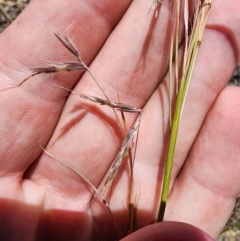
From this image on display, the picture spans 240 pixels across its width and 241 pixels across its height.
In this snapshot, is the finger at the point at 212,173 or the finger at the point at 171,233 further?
the finger at the point at 212,173

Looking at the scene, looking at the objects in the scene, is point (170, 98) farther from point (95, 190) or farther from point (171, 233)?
point (171, 233)

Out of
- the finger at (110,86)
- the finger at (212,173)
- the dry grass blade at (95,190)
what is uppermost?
the finger at (110,86)

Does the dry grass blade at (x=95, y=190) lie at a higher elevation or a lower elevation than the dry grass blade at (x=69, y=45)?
lower

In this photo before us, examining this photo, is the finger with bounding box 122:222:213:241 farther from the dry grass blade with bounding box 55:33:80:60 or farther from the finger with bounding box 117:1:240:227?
the dry grass blade with bounding box 55:33:80:60

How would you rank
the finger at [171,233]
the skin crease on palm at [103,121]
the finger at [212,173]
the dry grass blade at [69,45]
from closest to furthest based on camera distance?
1. the finger at [171,233]
2. the dry grass blade at [69,45]
3. the skin crease on palm at [103,121]
4. the finger at [212,173]

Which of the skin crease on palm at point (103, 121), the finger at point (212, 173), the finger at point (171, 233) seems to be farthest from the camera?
the finger at point (212, 173)

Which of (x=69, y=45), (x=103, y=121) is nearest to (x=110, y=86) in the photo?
(x=103, y=121)

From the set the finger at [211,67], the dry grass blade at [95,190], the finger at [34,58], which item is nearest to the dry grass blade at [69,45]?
the finger at [34,58]

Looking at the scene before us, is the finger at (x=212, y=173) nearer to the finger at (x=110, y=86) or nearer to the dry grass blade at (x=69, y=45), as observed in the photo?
the finger at (x=110, y=86)
